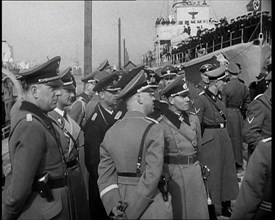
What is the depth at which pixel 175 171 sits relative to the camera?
3768 millimetres

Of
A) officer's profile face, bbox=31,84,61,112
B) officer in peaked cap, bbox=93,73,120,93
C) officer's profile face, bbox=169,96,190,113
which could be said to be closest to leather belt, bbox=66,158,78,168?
officer's profile face, bbox=31,84,61,112

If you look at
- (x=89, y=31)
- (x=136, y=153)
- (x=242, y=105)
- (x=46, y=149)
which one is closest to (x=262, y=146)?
(x=136, y=153)

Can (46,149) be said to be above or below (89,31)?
below

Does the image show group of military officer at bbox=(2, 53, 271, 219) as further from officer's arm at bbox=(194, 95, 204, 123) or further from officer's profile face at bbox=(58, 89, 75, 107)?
officer's arm at bbox=(194, 95, 204, 123)

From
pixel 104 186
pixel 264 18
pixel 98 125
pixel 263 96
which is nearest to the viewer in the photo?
pixel 104 186

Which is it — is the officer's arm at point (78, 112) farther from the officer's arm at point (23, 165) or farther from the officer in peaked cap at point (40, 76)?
the officer's arm at point (23, 165)

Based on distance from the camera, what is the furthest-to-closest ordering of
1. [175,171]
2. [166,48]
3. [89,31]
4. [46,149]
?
[166,48] → [89,31] → [175,171] → [46,149]

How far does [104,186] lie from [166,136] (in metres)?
1.05

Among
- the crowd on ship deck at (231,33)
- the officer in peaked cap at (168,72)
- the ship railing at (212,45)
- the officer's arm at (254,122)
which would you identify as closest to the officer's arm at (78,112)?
the officer in peaked cap at (168,72)

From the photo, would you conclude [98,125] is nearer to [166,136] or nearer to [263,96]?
[166,136]

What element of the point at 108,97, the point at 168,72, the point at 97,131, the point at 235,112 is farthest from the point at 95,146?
the point at 235,112

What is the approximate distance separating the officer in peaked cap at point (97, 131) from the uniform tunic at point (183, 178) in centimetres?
76

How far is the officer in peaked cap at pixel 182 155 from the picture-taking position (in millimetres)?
3699

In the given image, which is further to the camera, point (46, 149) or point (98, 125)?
point (98, 125)
